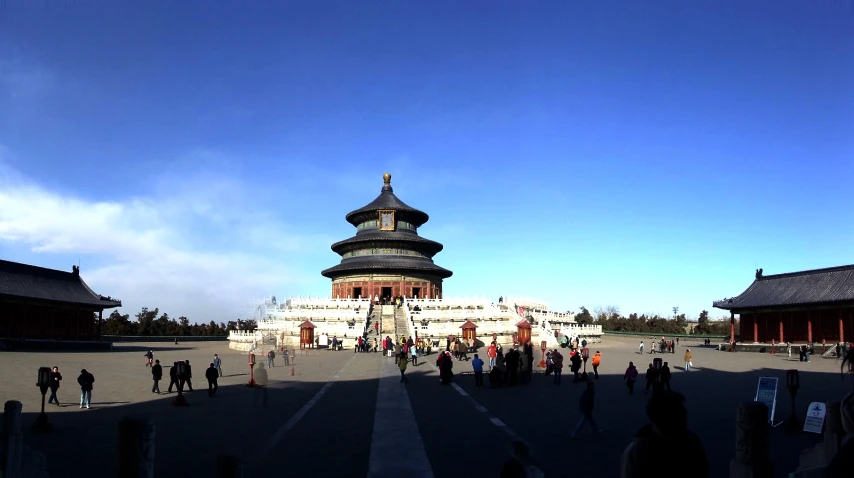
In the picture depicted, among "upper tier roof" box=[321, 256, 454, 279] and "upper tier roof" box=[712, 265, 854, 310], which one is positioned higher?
"upper tier roof" box=[321, 256, 454, 279]

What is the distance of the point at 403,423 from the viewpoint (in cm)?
1391

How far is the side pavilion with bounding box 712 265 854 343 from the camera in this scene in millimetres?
42594

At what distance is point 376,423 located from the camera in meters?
14.0

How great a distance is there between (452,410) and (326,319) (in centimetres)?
2890

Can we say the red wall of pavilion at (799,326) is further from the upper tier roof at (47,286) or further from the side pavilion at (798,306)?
the upper tier roof at (47,286)

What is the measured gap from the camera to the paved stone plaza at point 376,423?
1029 centimetres

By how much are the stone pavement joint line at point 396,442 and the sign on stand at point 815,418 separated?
7.52 m

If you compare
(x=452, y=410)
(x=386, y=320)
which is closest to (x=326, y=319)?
(x=386, y=320)

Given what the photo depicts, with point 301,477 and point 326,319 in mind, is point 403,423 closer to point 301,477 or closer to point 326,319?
point 301,477

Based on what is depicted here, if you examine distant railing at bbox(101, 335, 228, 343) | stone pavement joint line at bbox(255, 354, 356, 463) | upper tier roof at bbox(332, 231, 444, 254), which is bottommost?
distant railing at bbox(101, 335, 228, 343)

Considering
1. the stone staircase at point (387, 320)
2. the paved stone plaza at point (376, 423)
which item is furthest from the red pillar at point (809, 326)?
the stone staircase at point (387, 320)

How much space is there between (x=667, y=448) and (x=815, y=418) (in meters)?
10.6

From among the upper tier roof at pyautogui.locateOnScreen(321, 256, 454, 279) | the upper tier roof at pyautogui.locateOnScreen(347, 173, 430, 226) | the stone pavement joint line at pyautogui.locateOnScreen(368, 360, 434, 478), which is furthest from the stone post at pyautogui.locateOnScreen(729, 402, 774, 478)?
the upper tier roof at pyautogui.locateOnScreen(347, 173, 430, 226)

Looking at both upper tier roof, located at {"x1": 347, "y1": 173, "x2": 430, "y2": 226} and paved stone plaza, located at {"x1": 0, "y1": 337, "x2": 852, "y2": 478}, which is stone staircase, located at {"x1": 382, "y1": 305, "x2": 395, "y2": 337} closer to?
paved stone plaza, located at {"x1": 0, "y1": 337, "x2": 852, "y2": 478}
